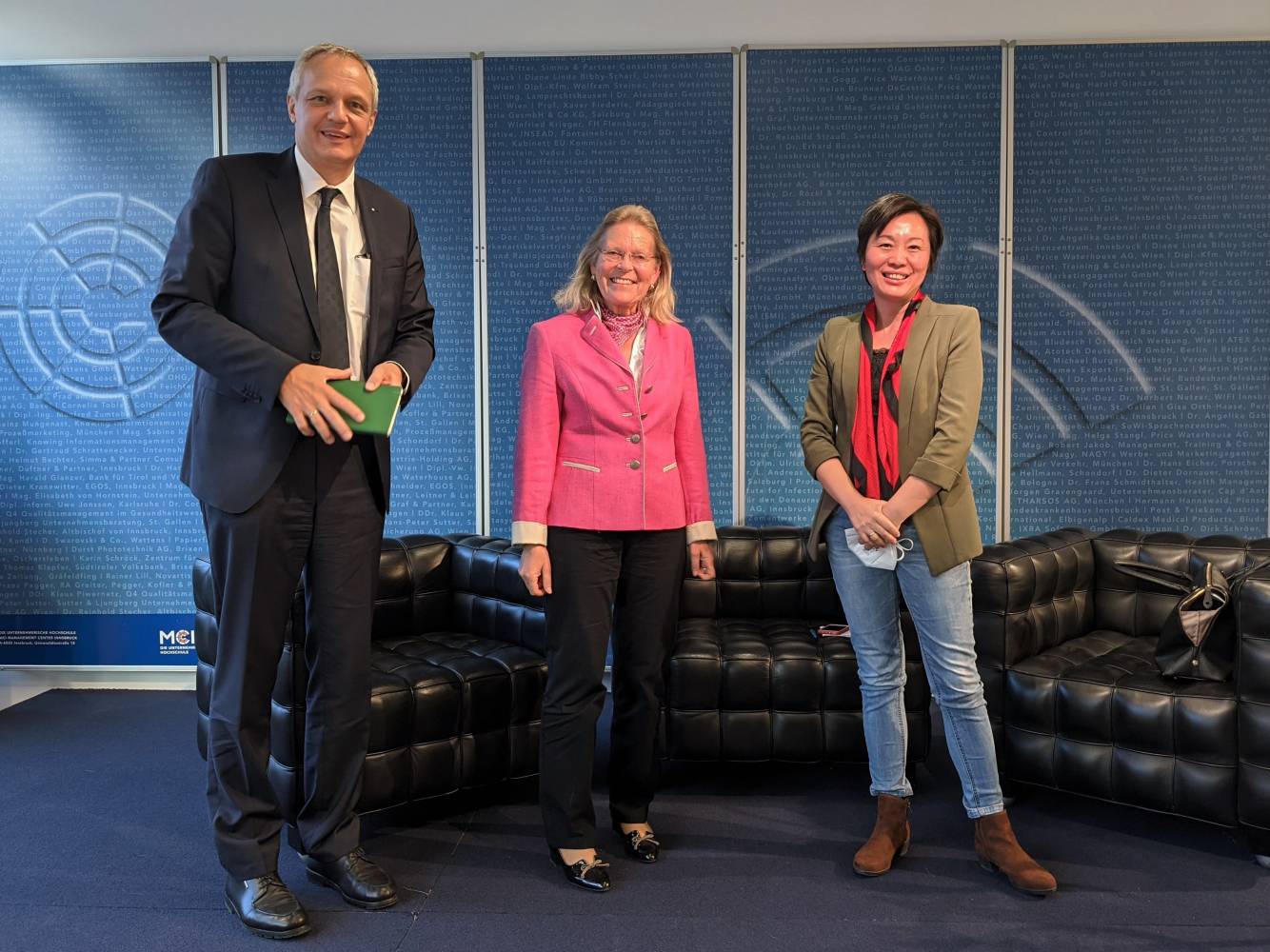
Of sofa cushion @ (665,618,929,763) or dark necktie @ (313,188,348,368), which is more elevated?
dark necktie @ (313,188,348,368)

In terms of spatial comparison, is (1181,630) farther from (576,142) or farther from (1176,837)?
(576,142)

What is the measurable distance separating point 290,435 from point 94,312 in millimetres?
2771

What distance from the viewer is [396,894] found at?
253cm

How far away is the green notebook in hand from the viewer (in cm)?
219

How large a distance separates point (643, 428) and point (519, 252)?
2.11m

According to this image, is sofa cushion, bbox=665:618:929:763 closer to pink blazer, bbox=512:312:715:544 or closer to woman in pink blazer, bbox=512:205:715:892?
woman in pink blazer, bbox=512:205:715:892

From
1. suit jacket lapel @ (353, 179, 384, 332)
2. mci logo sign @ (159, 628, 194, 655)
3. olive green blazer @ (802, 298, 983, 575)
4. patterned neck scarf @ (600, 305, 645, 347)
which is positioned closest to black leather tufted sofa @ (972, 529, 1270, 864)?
olive green blazer @ (802, 298, 983, 575)

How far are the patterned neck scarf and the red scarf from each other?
0.60 m

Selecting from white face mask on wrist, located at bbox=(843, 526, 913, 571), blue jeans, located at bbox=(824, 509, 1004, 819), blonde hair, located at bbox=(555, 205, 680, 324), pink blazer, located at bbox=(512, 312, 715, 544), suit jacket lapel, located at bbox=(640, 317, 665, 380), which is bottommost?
blue jeans, located at bbox=(824, 509, 1004, 819)

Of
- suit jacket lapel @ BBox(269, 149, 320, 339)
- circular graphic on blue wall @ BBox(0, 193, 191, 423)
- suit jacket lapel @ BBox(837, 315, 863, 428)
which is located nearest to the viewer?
suit jacket lapel @ BBox(269, 149, 320, 339)

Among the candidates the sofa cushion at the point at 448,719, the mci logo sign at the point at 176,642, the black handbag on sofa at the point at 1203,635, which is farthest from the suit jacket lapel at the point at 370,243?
the mci logo sign at the point at 176,642

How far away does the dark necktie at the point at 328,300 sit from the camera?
232 centimetres

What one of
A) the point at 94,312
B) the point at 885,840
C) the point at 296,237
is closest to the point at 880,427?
the point at 885,840

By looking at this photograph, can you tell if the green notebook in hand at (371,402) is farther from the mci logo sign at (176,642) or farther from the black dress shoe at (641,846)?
the mci logo sign at (176,642)
